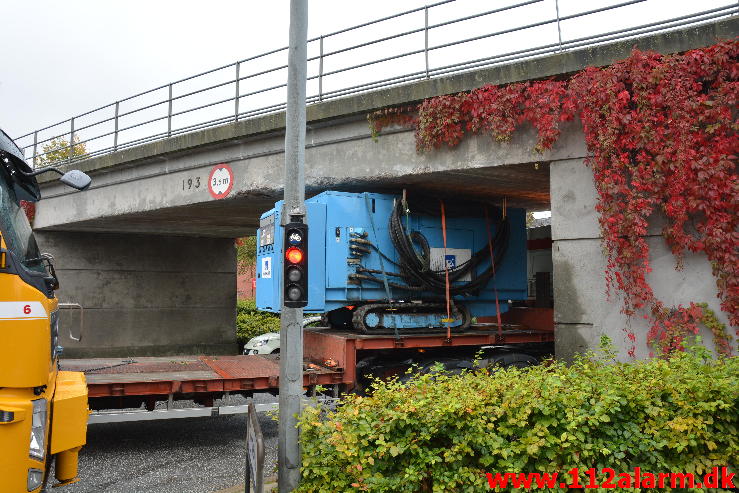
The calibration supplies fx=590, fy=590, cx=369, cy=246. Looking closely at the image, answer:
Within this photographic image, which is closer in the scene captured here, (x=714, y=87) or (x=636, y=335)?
(x=714, y=87)

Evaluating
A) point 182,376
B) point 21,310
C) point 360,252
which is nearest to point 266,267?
point 360,252

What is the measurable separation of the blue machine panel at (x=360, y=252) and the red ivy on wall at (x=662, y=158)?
2477mm

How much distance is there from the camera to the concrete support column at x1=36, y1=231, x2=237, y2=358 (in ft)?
52.7

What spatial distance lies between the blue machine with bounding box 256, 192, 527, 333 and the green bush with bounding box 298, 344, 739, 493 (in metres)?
4.09

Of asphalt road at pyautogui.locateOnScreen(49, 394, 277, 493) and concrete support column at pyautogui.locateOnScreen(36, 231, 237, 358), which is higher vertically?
concrete support column at pyautogui.locateOnScreen(36, 231, 237, 358)

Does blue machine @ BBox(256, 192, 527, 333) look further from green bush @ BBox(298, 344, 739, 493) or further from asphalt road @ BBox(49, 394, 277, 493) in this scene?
green bush @ BBox(298, 344, 739, 493)

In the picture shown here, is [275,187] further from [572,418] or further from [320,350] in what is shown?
[572,418]

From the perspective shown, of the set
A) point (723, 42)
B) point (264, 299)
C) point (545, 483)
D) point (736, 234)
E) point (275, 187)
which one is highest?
point (723, 42)

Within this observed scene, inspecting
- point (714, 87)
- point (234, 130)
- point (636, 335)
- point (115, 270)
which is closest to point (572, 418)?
point (636, 335)

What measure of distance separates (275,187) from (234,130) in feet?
4.76

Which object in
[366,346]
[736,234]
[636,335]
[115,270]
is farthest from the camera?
[115,270]

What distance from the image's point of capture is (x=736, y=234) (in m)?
7.03

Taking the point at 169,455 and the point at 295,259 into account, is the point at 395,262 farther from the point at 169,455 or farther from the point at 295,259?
the point at 169,455

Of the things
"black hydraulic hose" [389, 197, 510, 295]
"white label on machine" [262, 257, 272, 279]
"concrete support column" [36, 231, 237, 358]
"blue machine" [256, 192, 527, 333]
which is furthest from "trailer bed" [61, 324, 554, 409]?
"concrete support column" [36, 231, 237, 358]
